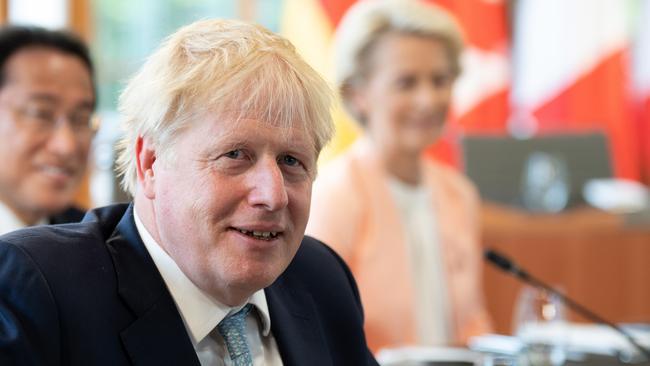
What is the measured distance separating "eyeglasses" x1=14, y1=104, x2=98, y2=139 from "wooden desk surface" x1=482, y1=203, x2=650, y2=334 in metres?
1.89

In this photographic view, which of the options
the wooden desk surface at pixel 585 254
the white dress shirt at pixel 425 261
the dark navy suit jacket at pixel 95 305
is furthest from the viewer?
the wooden desk surface at pixel 585 254

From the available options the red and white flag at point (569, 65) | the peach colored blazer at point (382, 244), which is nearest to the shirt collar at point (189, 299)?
the peach colored blazer at point (382, 244)

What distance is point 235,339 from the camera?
1.53 metres

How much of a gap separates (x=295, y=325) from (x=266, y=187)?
1.08ft

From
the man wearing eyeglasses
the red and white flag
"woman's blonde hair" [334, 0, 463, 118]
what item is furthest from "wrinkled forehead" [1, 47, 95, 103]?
the red and white flag

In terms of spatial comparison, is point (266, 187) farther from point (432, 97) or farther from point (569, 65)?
point (569, 65)

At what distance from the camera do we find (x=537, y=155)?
5.25 meters

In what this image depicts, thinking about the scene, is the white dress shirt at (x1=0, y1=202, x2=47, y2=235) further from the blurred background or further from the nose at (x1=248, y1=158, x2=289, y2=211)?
the nose at (x1=248, y1=158, x2=289, y2=211)

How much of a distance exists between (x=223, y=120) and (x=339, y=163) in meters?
1.91

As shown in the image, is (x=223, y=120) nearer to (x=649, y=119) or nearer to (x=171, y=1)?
(x=171, y=1)

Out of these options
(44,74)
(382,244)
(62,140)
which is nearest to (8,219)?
(62,140)

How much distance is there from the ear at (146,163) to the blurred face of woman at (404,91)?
6.39 ft

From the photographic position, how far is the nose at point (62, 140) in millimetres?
2611

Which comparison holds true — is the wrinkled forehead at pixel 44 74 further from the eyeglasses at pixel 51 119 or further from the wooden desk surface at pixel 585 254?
the wooden desk surface at pixel 585 254
